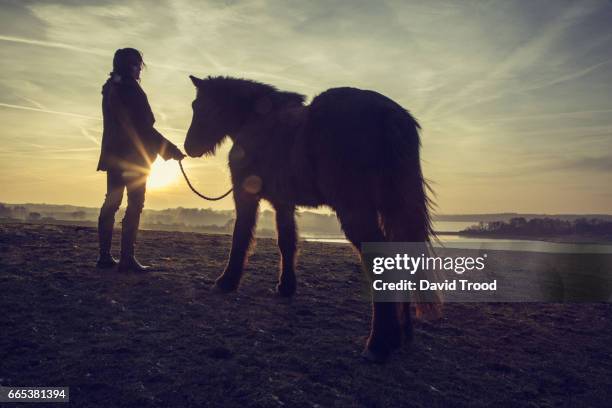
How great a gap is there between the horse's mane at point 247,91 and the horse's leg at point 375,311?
7.94 ft

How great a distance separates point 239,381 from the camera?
2.51 metres

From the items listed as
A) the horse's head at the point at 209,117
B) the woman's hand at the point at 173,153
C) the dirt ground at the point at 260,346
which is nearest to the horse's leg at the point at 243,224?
the dirt ground at the point at 260,346

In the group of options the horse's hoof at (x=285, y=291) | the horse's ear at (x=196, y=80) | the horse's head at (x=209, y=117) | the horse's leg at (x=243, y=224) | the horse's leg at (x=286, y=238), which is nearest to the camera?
the horse's hoof at (x=285, y=291)

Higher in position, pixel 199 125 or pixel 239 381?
pixel 199 125

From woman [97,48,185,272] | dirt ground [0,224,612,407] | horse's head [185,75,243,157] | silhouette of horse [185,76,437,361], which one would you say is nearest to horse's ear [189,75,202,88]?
horse's head [185,75,243,157]

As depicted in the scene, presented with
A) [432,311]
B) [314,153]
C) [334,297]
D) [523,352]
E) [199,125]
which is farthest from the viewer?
[199,125]

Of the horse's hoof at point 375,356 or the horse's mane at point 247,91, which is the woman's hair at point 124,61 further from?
the horse's hoof at point 375,356

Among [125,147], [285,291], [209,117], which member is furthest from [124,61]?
[285,291]

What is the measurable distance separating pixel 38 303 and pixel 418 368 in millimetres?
3731

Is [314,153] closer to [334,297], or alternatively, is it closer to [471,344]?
[334,297]

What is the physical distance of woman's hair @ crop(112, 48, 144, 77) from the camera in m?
5.41

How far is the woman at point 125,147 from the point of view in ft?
17.8

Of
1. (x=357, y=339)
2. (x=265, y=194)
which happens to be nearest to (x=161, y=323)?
(x=357, y=339)

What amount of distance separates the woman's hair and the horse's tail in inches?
162
